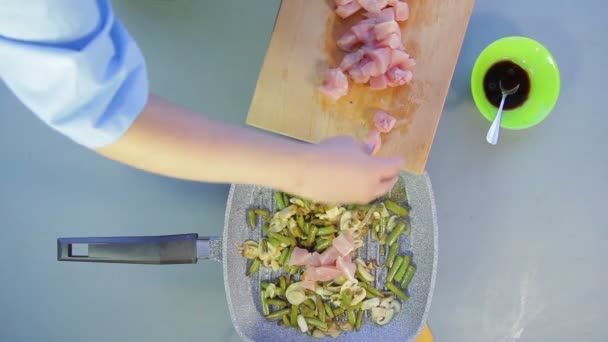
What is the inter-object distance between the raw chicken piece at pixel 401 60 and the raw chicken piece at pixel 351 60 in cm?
5

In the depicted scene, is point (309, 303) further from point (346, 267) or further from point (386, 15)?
point (386, 15)

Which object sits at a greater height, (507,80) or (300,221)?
(507,80)

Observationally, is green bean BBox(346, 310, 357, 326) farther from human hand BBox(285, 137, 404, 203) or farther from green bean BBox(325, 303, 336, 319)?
human hand BBox(285, 137, 404, 203)

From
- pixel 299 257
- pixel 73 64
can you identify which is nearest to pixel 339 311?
pixel 299 257

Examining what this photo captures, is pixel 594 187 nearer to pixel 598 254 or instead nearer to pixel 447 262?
pixel 598 254

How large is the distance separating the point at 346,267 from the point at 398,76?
315 millimetres

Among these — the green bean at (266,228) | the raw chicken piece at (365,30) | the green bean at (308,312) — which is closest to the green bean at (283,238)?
the green bean at (266,228)

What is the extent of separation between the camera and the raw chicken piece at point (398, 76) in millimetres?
822

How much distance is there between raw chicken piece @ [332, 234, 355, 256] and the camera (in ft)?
2.75

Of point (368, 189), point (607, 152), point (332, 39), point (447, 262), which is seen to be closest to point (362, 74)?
point (332, 39)

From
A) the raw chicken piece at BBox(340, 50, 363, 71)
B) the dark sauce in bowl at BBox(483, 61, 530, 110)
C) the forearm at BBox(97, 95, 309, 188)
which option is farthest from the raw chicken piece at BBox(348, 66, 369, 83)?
the forearm at BBox(97, 95, 309, 188)

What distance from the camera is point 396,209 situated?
86 cm

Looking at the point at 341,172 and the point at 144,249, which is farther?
the point at 144,249

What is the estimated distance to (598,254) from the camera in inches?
36.2
